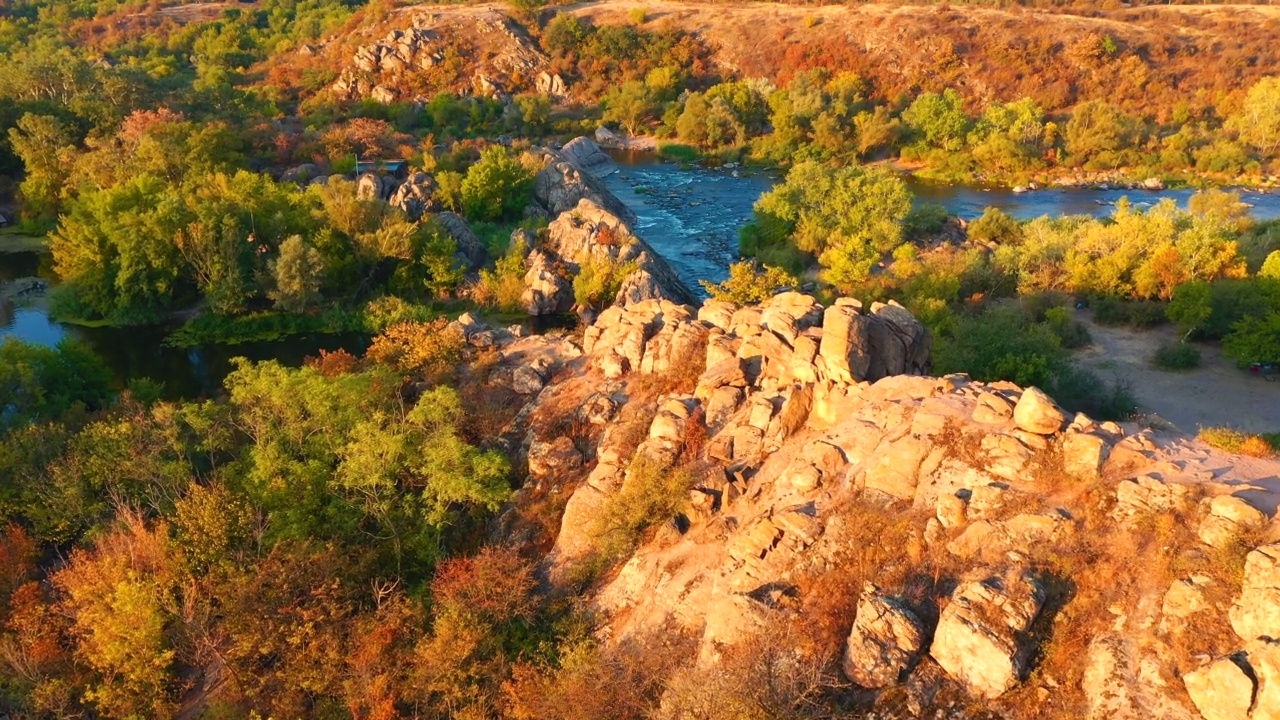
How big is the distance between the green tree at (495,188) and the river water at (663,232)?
9914 mm

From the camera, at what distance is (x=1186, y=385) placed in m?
34.5

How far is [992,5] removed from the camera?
117 meters

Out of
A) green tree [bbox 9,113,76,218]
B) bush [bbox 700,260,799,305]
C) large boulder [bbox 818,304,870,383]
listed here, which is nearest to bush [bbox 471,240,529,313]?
bush [bbox 700,260,799,305]

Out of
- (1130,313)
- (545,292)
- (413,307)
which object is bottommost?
(1130,313)

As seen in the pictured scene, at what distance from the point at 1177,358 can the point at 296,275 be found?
44.9 m

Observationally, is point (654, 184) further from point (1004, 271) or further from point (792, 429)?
point (792, 429)

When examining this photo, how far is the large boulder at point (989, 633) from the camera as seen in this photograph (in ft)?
44.0

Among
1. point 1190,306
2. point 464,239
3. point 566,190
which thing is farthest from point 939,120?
point 464,239

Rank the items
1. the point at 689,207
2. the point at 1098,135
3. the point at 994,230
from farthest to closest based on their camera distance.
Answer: the point at 1098,135 < the point at 689,207 < the point at 994,230

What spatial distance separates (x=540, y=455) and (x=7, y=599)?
14.2 metres

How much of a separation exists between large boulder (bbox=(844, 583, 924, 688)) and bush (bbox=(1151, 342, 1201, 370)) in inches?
1146

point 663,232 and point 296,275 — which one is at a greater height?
point 296,275

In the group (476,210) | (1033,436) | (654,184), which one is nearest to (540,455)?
(1033,436)

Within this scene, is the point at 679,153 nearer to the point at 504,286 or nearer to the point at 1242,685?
the point at 504,286
